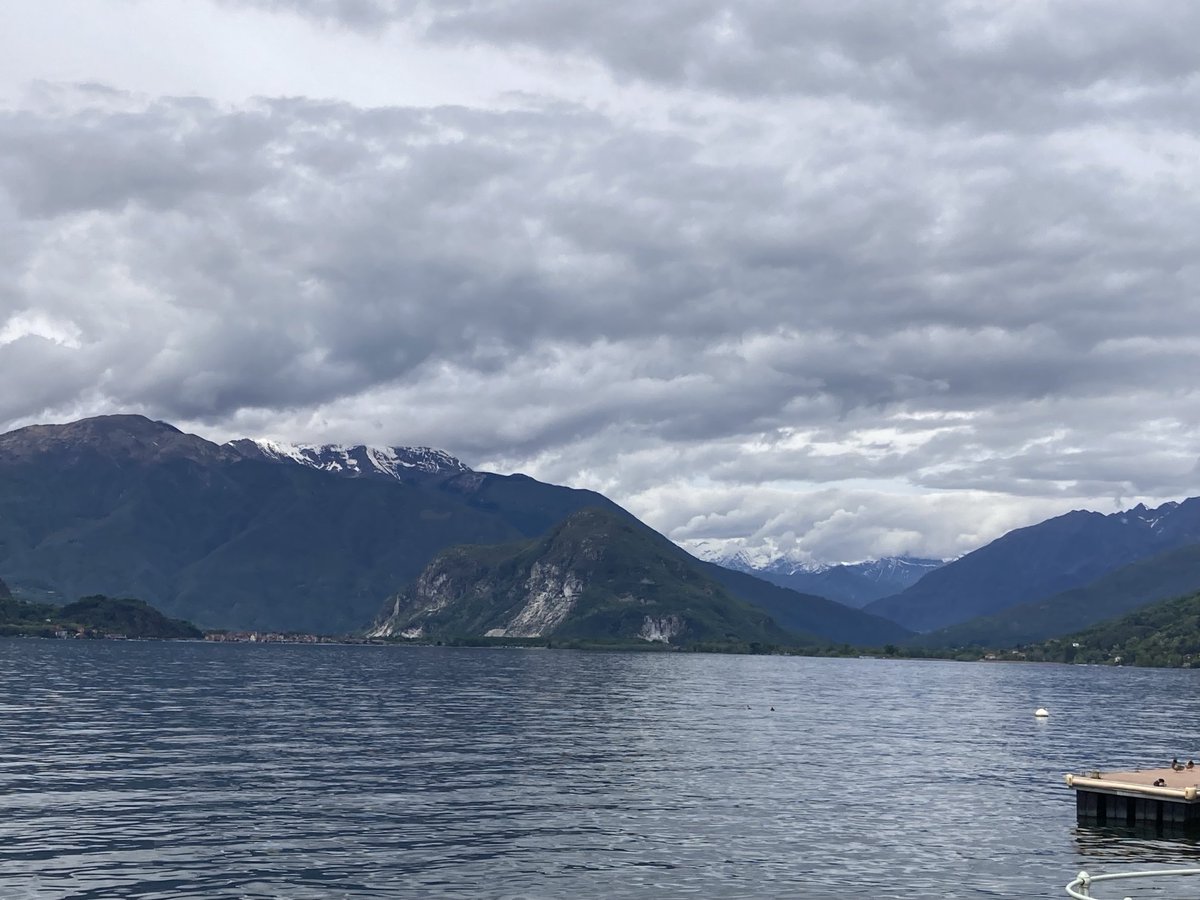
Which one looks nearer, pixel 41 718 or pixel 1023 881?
pixel 1023 881

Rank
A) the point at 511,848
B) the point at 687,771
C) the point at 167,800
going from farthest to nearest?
the point at 687,771 → the point at 167,800 → the point at 511,848

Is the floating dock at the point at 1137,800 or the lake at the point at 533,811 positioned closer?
the lake at the point at 533,811

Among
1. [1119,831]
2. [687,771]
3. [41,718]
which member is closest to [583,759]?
[687,771]

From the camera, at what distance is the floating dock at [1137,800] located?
8719cm

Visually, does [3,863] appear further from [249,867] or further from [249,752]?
[249,752]

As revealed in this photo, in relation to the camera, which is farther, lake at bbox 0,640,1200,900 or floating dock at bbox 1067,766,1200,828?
floating dock at bbox 1067,766,1200,828

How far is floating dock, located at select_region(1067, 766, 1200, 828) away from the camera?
87188 mm

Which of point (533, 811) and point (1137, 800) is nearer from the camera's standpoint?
point (533, 811)

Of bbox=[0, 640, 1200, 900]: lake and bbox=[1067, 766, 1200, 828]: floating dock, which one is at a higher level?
bbox=[1067, 766, 1200, 828]: floating dock

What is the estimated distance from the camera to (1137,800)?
296ft

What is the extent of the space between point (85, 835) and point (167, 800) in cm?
1471

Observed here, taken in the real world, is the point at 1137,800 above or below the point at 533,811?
above

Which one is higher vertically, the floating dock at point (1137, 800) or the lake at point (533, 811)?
the floating dock at point (1137, 800)

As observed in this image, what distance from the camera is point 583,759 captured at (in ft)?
398
